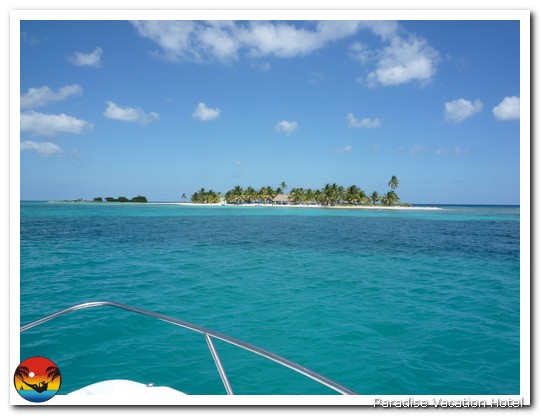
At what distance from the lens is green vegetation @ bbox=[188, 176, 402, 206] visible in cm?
6562

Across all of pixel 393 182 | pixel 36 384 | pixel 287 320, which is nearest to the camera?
pixel 36 384

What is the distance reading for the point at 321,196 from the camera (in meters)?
68.0

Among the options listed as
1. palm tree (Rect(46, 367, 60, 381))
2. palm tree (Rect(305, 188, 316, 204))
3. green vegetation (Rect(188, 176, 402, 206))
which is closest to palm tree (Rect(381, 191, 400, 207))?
green vegetation (Rect(188, 176, 402, 206))

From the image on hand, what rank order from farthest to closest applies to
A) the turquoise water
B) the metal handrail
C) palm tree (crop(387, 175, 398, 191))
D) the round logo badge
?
1. palm tree (crop(387, 175, 398, 191))
2. the turquoise water
3. the round logo badge
4. the metal handrail

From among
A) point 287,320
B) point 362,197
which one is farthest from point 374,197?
point 287,320

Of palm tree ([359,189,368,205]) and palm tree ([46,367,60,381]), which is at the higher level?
palm tree ([359,189,368,205])

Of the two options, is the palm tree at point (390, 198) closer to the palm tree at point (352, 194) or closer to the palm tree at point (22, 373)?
the palm tree at point (352, 194)

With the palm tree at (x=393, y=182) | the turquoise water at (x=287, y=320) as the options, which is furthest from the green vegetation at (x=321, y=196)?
→ the turquoise water at (x=287, y=320)

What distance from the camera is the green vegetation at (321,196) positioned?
65625 millimetres

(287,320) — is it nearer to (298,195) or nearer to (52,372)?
(52,372)

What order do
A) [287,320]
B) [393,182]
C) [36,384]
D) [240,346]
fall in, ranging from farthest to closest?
[393,182] < [287,320] < [36,384] < [240,346]

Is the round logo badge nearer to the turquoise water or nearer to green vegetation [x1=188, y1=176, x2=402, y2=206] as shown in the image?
the turquoise water
